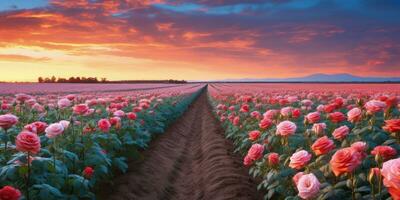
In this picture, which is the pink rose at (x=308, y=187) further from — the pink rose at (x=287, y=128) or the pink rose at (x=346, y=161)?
the pink rose at (x=287, y=128)

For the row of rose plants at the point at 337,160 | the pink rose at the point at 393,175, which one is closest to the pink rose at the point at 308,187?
the row of rose plants at the point at 337,160

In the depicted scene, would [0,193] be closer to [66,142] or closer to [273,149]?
[66,142]

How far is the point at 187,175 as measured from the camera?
945 cm

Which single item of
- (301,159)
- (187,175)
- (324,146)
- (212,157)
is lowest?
(187,175)

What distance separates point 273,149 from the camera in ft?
22.2

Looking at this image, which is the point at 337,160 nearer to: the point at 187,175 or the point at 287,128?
the point at 287,128

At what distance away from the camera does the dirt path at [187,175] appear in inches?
280

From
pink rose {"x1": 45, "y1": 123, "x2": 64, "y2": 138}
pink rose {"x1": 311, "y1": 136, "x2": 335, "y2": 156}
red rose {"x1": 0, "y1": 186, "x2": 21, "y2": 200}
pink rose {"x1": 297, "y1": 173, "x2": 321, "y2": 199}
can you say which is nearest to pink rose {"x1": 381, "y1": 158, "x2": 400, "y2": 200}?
pink rose {"x1": 297, "y1": 173, "x2": 321, "y2": 199}

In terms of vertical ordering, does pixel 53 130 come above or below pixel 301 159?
above

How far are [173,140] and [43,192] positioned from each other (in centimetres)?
947

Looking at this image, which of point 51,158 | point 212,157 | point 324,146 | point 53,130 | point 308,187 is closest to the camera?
point 308,187

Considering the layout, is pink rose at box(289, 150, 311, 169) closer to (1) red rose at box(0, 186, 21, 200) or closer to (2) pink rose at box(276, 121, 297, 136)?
(2) pink rose at box(276, 121, 297, 136)

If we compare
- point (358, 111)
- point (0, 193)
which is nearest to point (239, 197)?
point (358, 111)

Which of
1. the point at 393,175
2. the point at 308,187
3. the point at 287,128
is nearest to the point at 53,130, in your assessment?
the point at 287,128
